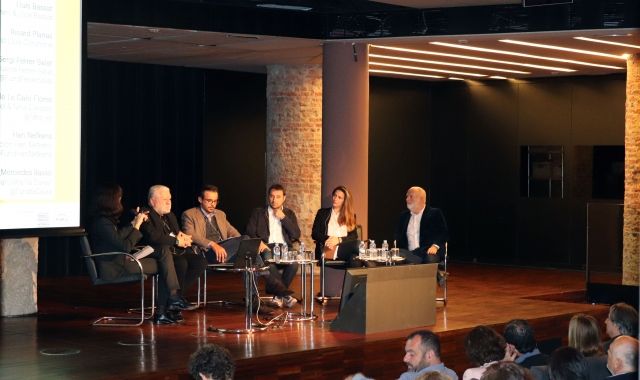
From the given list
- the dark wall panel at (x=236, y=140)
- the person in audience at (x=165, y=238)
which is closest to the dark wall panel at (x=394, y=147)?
the dark wall panel at (x=236, y=140)

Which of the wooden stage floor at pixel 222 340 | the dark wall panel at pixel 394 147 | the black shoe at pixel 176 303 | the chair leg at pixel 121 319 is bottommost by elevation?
the wooden stage floor at pixel 222 340

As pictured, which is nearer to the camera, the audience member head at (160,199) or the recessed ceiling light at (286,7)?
the audience member head at (160,199)

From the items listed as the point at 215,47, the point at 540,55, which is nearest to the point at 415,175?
the point at 540,55

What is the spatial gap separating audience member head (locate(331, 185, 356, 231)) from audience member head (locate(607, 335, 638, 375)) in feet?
17.3

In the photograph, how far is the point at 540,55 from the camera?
509 inches

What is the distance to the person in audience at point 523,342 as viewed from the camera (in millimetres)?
6273

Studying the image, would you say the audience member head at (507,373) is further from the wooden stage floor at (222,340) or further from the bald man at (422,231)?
the bald man at (422,231)

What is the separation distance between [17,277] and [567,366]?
5.67 meters

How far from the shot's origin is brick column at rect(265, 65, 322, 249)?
1374 cm

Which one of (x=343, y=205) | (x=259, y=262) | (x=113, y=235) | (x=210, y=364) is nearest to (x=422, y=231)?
(x=343, y=205)

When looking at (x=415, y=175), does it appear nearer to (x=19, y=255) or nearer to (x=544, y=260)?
(x=544, y=260)

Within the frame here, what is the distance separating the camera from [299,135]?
13.8m

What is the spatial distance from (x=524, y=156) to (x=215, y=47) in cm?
583

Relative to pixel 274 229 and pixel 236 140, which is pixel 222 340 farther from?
pixel 236 140
